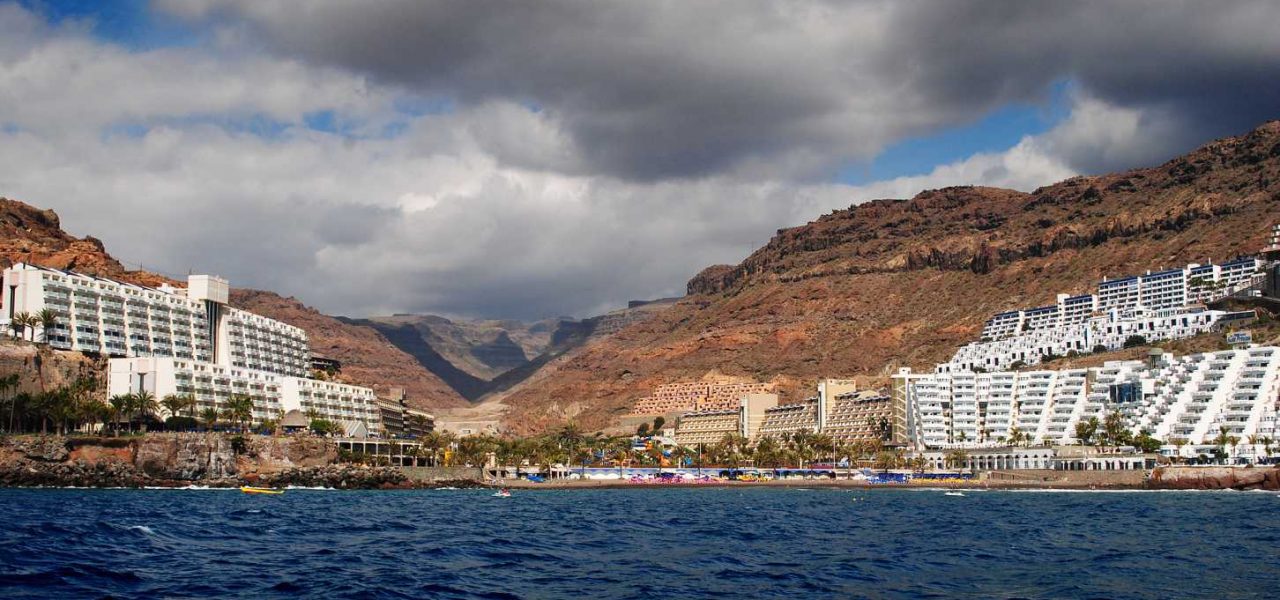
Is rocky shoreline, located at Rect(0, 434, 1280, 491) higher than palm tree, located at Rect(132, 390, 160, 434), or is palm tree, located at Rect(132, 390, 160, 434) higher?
palm tree, located at Rect(132, 390, 160, 434)

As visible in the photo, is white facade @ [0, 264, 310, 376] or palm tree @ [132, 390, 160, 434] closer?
palm tree @ [132, 390, 160, 434]

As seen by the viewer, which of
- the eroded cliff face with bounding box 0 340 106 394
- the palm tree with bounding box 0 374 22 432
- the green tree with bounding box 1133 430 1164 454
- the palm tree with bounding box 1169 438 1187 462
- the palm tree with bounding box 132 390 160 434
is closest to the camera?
the palm tree with bounding box 0 374 22 432

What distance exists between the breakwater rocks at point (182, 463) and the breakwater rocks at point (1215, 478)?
96801 mm

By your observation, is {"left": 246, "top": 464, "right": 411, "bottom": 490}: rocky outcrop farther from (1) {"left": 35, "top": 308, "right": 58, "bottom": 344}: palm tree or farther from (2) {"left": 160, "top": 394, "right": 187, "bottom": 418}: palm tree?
(1) {"left": 35, "top": 308, "right": 58, "bottom": 344}: palm tree

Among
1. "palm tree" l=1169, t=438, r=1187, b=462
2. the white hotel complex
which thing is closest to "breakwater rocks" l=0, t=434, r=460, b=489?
the white hotel complex

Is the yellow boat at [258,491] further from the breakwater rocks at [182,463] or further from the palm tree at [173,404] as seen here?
the palm tree at [173,404]

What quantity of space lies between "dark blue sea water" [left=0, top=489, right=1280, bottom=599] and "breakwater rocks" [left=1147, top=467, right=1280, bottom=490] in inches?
2170

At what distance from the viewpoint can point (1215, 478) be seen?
16138cm

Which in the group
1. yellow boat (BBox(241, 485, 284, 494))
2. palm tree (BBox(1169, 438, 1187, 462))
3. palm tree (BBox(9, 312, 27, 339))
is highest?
palm tree (BBox(9, 312, 27, 339))

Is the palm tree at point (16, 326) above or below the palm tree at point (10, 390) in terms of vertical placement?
above

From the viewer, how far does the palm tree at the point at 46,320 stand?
168m

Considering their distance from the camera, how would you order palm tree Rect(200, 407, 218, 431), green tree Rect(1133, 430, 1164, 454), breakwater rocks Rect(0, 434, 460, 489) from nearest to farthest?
breakwater rocks Rect(0, 434, 460, 489)
palm tree Rect(200, 407, 218, 431)
green tree Rect(1133, 430, 1164, 454)

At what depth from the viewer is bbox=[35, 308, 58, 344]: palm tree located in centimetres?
16775

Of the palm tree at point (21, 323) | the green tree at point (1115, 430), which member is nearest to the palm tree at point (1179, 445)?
the green tree at point (1115, 430)
